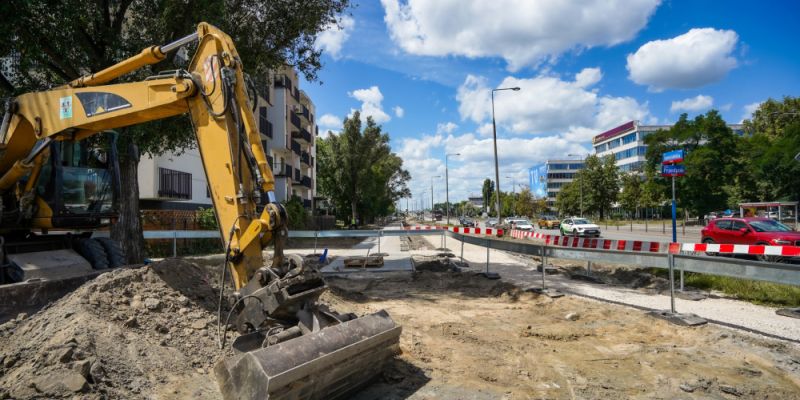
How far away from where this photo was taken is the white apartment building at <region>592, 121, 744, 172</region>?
9794cm

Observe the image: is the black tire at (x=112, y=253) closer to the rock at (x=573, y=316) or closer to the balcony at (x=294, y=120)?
the rock at (x=573, y=316)

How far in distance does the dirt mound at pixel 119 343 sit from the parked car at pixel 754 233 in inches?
617

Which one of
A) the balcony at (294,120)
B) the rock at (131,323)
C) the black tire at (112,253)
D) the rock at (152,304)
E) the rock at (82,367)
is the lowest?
the rock at (82,367)

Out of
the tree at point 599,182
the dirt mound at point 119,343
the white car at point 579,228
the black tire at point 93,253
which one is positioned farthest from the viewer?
the tree at point 599,182

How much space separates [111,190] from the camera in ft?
27.7

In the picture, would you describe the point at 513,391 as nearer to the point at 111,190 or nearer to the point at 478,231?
the point at 111,190

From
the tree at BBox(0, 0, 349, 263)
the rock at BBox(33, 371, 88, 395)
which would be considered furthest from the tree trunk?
the rock at BBox(33, 371, 88, 395)

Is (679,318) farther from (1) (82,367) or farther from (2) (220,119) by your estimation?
(1) (82,367)

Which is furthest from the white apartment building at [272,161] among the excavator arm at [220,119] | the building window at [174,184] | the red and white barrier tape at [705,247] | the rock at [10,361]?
the red and white barrier tape at [705,247]

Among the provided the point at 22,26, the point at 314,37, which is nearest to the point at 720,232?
the point at 314,37

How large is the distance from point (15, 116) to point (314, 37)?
9176mm

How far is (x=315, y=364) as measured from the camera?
376cm

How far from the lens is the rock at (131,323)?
16.7 feet

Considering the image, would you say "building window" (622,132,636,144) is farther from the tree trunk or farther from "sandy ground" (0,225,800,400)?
the tree trunk
